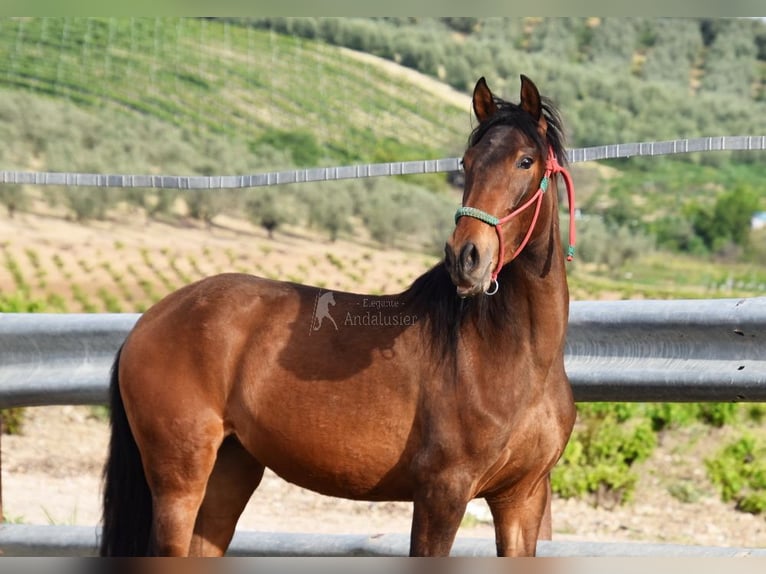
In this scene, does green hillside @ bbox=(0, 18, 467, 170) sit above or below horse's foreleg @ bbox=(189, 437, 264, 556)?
below

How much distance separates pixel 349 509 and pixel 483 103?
3393mm

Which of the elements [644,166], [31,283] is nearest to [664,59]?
[644,166]

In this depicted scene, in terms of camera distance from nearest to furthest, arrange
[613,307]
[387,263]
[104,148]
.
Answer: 1. [613,307]
2. [387,263]
3. [104,148]

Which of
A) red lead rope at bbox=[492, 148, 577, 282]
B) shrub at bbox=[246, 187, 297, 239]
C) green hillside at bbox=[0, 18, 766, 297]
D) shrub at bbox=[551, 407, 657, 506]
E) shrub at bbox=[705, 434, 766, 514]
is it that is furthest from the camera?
green hillside at bbox=[0, 18, 766, 297]

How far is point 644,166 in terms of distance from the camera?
5409cm

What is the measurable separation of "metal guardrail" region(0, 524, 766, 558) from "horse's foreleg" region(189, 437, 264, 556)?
1.11ft

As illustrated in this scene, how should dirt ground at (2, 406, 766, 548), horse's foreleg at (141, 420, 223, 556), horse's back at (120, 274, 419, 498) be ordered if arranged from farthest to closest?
dirt ground at (2, 406, 766, 548)
horse's foreleg at (141, 420, 223, 556)
horse's back at (120, 274, 419, 498)

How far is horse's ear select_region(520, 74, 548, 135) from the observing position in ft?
11.4

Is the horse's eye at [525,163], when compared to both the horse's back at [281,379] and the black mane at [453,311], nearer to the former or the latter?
the black mane at [453,311]

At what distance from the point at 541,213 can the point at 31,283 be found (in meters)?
18.6

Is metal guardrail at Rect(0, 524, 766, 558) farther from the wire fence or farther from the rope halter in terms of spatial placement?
the wire fence

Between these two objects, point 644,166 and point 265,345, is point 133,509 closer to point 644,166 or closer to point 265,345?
point 265,345

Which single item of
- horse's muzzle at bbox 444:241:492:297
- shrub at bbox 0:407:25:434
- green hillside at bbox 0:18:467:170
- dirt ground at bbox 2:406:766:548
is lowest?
green hillside at bbox 0:18:467:170

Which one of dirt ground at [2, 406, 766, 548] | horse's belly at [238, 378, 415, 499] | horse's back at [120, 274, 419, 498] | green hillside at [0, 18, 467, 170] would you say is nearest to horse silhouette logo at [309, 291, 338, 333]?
horse's back at [120, 274, 419, 498]
